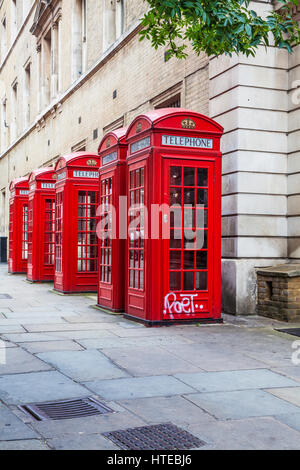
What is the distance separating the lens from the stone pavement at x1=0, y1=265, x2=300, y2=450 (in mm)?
3846

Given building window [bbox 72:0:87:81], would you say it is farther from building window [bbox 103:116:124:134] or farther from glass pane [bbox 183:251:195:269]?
glass pane [bbox 183:251:195:269]

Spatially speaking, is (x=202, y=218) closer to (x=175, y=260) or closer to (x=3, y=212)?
(x=175, y=260)

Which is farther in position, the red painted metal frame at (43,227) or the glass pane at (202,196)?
the red painted metal frame at (43,227)

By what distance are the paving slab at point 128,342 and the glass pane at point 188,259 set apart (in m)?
1.22

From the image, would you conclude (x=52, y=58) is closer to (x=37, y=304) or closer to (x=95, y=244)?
(x=95, y=244)

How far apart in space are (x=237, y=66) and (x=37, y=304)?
5.40 meters

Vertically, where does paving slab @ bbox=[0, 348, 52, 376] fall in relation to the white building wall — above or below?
below

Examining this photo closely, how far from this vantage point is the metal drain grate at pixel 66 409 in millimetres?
4152

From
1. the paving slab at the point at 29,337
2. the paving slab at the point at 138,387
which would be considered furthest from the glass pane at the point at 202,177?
the paving slab at the point at 138,387

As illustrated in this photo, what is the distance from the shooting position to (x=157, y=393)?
15.7 ft

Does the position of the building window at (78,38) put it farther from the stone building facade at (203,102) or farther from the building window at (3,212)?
the building window at (3,212)

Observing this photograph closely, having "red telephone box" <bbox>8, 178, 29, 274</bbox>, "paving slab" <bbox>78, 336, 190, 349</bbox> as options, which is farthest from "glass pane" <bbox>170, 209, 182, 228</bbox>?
"red telephone box" <bbox>8, 178, 29, 274</bbox>

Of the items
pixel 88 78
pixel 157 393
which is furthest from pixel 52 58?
pixel 157 393

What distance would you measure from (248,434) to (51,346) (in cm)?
336
